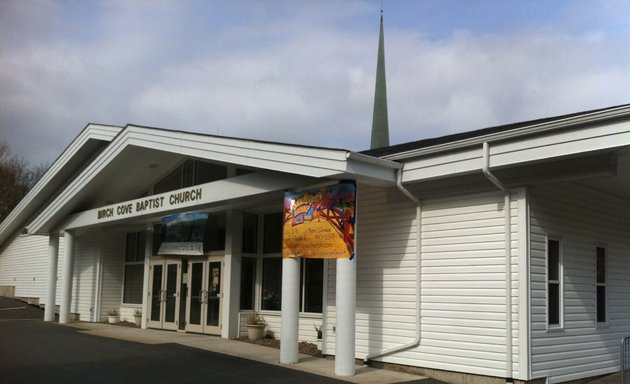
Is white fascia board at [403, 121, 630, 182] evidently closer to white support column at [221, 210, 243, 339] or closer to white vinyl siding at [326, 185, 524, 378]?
white vinyl siding at [326, 185, 524, 378]

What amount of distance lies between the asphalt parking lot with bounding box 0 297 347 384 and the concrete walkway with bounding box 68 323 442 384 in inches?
15.8

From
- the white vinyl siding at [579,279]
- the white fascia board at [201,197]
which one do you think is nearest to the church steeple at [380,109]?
the white fascia board at [201,197]

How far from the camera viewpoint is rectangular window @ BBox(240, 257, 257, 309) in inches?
617

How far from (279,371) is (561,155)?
5.71 metres

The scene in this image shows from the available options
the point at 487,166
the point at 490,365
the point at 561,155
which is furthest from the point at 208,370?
the point at 561,155

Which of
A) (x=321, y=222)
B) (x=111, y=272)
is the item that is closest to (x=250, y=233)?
(x=321, y=222)

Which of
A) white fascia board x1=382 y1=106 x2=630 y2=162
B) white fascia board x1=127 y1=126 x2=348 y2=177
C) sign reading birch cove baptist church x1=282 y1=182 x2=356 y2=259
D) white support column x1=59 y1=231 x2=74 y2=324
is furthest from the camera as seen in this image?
white support column x1=59 y1=231 x2=74 y2=324

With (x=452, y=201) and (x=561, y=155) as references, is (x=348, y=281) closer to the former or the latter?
(x=452, y=201)

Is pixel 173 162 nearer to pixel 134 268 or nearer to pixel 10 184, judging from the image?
pixel 134 268

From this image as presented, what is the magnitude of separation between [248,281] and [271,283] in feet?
2.27

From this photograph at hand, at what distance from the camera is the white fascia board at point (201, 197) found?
12.0 meters

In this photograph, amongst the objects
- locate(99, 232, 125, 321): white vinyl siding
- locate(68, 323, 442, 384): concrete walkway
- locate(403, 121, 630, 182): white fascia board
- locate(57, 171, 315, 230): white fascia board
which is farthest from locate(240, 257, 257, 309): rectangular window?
locate(99, 232, 125, 321): white vinyl siding

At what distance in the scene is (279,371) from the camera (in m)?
10.6

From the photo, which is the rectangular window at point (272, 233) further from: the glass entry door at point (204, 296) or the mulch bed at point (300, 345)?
the mulch bed at point (300, 345)
